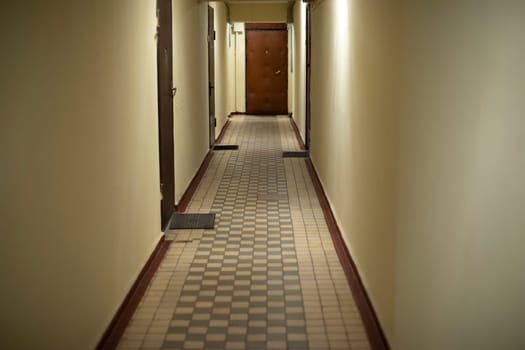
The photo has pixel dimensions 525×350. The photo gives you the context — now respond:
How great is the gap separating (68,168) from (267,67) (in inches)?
542

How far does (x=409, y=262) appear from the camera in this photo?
289 centimetres

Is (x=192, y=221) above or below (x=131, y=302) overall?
above

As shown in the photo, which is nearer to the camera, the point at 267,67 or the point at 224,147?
the point at 224,147

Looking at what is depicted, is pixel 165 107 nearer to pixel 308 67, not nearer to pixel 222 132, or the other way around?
pixel 308 67

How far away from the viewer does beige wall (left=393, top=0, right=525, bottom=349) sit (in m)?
2.45

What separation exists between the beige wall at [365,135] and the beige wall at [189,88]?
1.54 m

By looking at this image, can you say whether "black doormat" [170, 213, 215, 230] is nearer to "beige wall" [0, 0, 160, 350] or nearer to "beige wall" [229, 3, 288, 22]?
"beige wall" [0, 0, 160, 350]

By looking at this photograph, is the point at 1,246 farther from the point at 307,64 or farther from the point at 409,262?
the point at 307,64

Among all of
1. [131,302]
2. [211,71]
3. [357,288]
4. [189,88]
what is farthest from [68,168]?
[211,71]

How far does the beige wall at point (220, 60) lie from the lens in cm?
1162

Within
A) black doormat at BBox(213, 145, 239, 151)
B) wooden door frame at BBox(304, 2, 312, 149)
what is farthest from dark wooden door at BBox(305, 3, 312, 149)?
black doormat at BBox(213, 145, 239, 151)

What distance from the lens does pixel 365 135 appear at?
4070mm

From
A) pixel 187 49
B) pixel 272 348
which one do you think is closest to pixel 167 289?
pixel 272 348

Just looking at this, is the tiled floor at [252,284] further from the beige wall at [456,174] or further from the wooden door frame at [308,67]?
the wooden door frame at [308,67]
